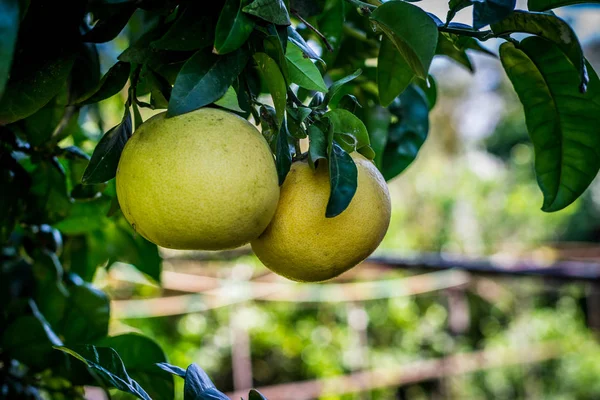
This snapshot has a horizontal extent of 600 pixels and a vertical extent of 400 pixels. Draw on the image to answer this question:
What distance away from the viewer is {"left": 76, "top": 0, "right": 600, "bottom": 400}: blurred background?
3.40 metres

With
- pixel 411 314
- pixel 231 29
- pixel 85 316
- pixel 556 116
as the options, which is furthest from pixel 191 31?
pixel 411 314

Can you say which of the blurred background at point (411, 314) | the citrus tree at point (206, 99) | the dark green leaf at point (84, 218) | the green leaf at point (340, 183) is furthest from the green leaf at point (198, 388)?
the blurred background at point (411, 314)

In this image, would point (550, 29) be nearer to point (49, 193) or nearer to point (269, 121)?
point (269, 121)

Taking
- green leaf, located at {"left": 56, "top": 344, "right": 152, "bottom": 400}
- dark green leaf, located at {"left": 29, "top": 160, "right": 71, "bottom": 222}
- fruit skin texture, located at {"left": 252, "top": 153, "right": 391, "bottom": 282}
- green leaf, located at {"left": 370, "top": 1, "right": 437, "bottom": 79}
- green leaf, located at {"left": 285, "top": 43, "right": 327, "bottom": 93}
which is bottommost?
dark green leaf, located at {"left": 29, "top": 160, "right": 71, "bottom": 222}

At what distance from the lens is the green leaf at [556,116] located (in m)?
0.44

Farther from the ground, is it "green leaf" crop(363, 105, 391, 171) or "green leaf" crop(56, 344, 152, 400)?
"green leaf" crop(363, 105, 391, 171)

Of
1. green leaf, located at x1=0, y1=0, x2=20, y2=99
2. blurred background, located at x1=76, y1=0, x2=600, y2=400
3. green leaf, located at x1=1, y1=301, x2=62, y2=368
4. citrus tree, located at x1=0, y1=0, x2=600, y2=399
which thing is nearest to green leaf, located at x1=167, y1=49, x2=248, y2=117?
citrus tree, located at x1=0, y1=0, x2=600, y2=399

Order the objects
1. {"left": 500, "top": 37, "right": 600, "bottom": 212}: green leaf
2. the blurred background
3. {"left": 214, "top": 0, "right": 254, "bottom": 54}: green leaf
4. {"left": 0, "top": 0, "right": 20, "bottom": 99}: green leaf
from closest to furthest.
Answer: {"left": 0, "top": 0, "right": 20, "bottom": 99}: green leaf
{"left": 214, "top": 0, "right": 254, "bottom": 54}: green leaf
{"left": 500, "top": 37, "right": 600, "bottom": 212}: green leaf
the blurred background

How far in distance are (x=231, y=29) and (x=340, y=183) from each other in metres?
0.10

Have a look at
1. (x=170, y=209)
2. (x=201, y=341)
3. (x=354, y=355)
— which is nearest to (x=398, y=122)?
(x=170, y=209)

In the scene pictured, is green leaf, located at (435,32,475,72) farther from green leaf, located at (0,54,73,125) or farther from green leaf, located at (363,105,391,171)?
green leaf, located at (0,54,73,125)

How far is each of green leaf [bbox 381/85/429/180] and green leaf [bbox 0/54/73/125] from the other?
12.8 inches

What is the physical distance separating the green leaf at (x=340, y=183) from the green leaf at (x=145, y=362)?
259 millimetres

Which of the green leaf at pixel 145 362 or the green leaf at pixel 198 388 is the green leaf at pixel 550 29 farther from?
the green leaf at pixel 145 362
